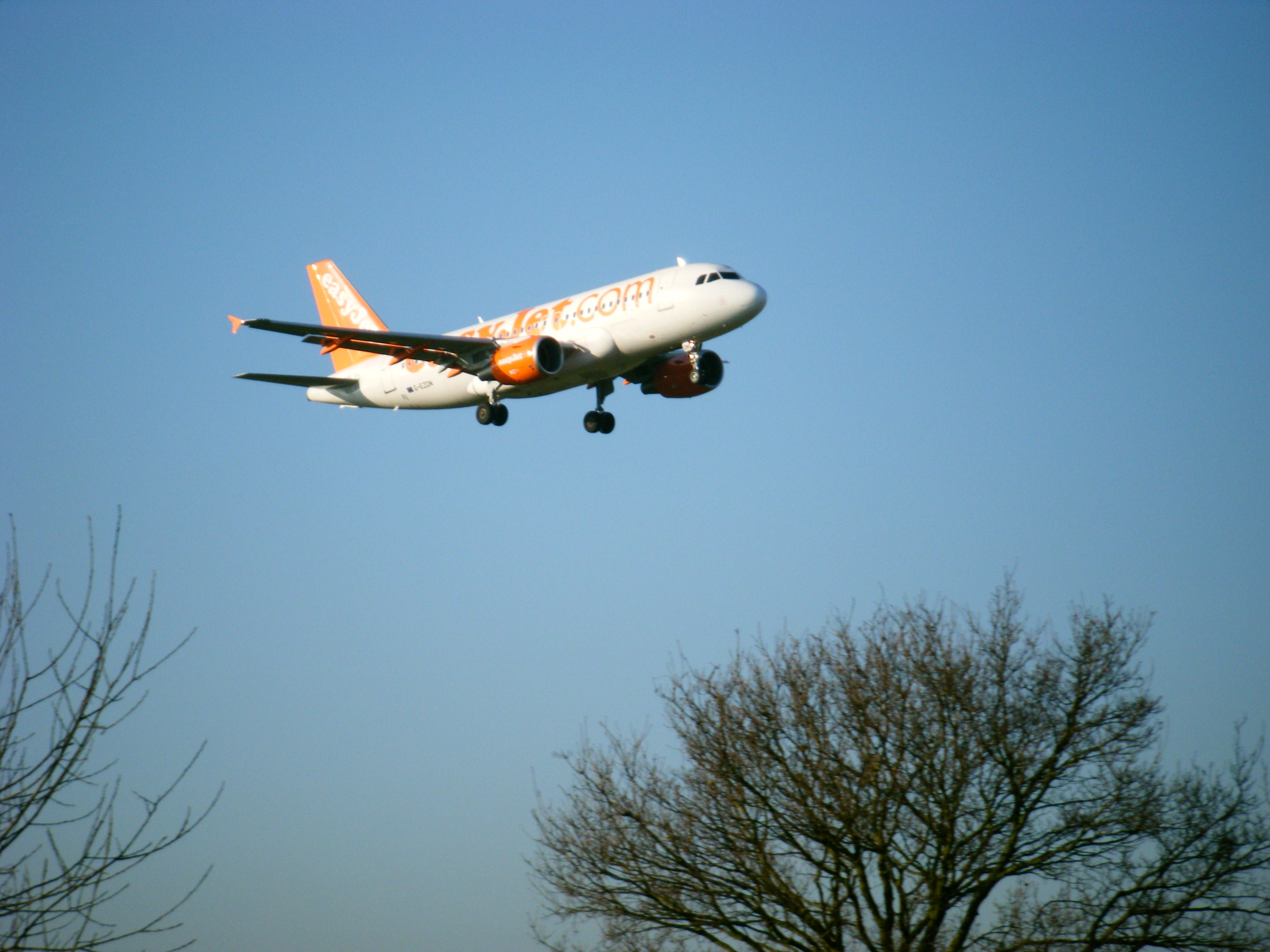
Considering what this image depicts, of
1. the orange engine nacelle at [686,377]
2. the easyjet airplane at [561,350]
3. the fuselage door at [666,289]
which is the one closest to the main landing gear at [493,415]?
the easyjet airplane at [561,350]

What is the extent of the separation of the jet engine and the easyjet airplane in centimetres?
3

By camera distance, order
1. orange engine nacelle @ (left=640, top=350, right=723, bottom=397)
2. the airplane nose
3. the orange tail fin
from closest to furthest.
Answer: the airplane nose → orange engine nacelle @ (left=640, top=350, right=723, bottom=397) → the orange tail fin

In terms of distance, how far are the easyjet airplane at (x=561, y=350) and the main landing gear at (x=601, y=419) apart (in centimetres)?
4

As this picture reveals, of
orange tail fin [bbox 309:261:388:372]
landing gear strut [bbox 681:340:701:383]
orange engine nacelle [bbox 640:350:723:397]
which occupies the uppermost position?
orange tail fin [bbox 309:261:388:372]

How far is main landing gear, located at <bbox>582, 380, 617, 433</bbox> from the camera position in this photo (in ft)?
111

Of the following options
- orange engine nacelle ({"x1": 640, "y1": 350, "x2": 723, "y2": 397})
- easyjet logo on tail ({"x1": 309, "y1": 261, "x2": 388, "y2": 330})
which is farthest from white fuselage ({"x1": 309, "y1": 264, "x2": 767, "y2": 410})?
easyjet logo on tail ({"x1": 309, "y1": 261, "x2": 388, "y2": 330})

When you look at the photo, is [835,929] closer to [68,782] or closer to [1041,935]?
[1041,935]

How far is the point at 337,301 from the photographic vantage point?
43125 millimetres

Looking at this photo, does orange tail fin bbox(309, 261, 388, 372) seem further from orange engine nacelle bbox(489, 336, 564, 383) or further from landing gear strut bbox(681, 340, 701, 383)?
landing gear strut bbox(681, 340, 701, 383)

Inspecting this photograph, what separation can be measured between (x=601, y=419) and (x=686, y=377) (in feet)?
8.89

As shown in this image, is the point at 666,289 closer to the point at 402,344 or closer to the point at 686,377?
the point at 686,377

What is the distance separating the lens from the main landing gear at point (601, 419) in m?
33.9

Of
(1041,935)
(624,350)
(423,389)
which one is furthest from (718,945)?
(423,389)

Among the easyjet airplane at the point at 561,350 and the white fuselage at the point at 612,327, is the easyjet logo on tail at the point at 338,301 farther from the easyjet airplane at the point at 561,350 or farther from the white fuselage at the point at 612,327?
the white fuselage at the point at 612,327
